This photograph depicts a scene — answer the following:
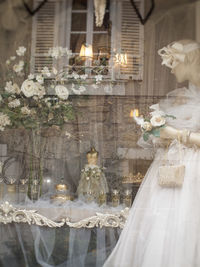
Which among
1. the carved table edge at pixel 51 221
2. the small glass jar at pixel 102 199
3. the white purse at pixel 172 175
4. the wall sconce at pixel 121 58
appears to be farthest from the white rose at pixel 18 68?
the white purse at pixel 172 175

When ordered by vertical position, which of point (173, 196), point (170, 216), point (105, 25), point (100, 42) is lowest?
point (170, 216)

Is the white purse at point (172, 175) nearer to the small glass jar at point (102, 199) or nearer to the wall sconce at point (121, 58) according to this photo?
the small glass jar at point (102, 199)

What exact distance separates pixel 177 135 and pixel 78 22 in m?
0.99

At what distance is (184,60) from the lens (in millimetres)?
2637

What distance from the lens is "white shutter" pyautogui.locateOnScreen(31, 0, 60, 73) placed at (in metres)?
2.84

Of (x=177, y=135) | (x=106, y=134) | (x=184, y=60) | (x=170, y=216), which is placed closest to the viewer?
(x=170, y=216)

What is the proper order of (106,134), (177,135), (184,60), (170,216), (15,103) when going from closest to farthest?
(170,216) < (177,135) < (184,60) < (106,134) < (15,103)

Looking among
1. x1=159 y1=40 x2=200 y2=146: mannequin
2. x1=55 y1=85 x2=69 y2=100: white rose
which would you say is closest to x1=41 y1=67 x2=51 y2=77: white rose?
x1=55 y1=85 x2=69 y2=100: white rose

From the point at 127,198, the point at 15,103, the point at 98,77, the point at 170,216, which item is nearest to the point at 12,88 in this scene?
the point at 15,103

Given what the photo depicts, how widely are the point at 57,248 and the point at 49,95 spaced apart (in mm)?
979

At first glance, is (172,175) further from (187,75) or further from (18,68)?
(18,68)

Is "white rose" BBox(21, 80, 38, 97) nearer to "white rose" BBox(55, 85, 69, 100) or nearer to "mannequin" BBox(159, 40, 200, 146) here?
"white rose" BBox(55, 85, 69, 100)

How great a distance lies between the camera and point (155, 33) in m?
2.79

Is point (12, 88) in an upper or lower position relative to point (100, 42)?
lower
